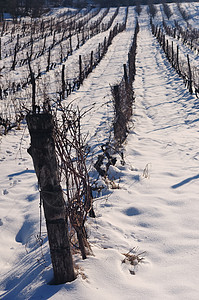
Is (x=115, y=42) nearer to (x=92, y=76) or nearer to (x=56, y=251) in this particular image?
(x=92, y=76)

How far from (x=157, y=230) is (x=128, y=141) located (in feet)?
11.9

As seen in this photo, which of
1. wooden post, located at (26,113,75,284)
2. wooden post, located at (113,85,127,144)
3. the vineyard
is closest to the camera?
wooden post, located at (26,113,75,284)

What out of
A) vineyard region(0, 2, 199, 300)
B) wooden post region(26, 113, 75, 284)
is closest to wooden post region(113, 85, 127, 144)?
vineyard region(0, 2, 199, 300)

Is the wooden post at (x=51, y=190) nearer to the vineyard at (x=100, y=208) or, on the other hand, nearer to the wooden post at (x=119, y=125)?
the vineyard at (x=100, y=208)

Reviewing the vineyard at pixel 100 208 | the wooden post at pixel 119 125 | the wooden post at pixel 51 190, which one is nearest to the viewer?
the wooden post at pixel 51 190

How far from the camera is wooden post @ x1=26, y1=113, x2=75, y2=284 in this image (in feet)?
6.27

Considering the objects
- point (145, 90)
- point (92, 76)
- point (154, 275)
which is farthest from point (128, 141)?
point (92, 76)

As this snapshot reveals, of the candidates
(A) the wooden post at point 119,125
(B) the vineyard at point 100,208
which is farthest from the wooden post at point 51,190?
(A) the wooden post at point 119,125

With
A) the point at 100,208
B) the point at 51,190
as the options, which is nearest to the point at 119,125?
the point at 100,208

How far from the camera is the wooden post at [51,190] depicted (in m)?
1.91

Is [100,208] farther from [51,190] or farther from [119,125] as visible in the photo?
[119,125]

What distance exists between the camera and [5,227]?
3459 mm

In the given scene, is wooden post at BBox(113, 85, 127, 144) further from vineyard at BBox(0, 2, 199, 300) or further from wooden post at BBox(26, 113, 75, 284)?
wooden post at BBox(26, 113, 75, 284)

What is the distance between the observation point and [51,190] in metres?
2.05
